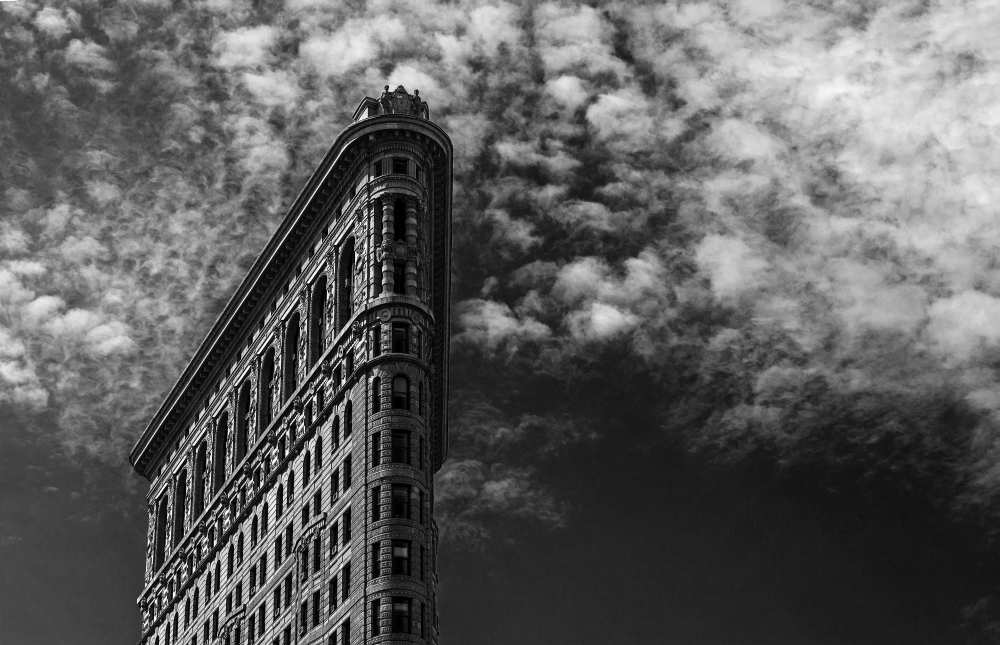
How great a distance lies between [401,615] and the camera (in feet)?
365

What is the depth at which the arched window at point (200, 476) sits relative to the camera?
156 m

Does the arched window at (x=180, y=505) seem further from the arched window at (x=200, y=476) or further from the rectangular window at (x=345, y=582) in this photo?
the rectangular window at (x=345, y=582)

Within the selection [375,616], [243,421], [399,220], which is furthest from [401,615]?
[243,421]

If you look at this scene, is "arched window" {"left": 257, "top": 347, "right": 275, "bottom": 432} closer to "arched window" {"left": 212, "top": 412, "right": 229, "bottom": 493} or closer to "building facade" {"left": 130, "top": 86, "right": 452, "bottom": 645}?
"building facade" {"left": 130, "top": 86, "right": 452, "bottom": 645}

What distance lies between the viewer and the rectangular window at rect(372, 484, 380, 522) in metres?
115

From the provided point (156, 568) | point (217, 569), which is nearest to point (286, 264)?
point (217, 569)

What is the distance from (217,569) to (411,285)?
36.0m

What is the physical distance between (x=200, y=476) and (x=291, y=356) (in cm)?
2300

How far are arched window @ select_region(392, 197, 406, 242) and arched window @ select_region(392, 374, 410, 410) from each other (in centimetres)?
1258

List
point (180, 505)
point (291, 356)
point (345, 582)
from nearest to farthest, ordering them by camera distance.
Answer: point (345, 582), point (291, 356), point (180, 505)

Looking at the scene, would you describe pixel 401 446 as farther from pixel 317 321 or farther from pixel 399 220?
pixel 317 321

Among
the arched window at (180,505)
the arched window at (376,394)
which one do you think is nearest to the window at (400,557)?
the arched window at (376,394)

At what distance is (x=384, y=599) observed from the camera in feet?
365

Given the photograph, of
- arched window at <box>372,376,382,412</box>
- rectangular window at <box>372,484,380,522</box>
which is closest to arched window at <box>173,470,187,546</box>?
arched window at <box>372,376,382,412</box>
